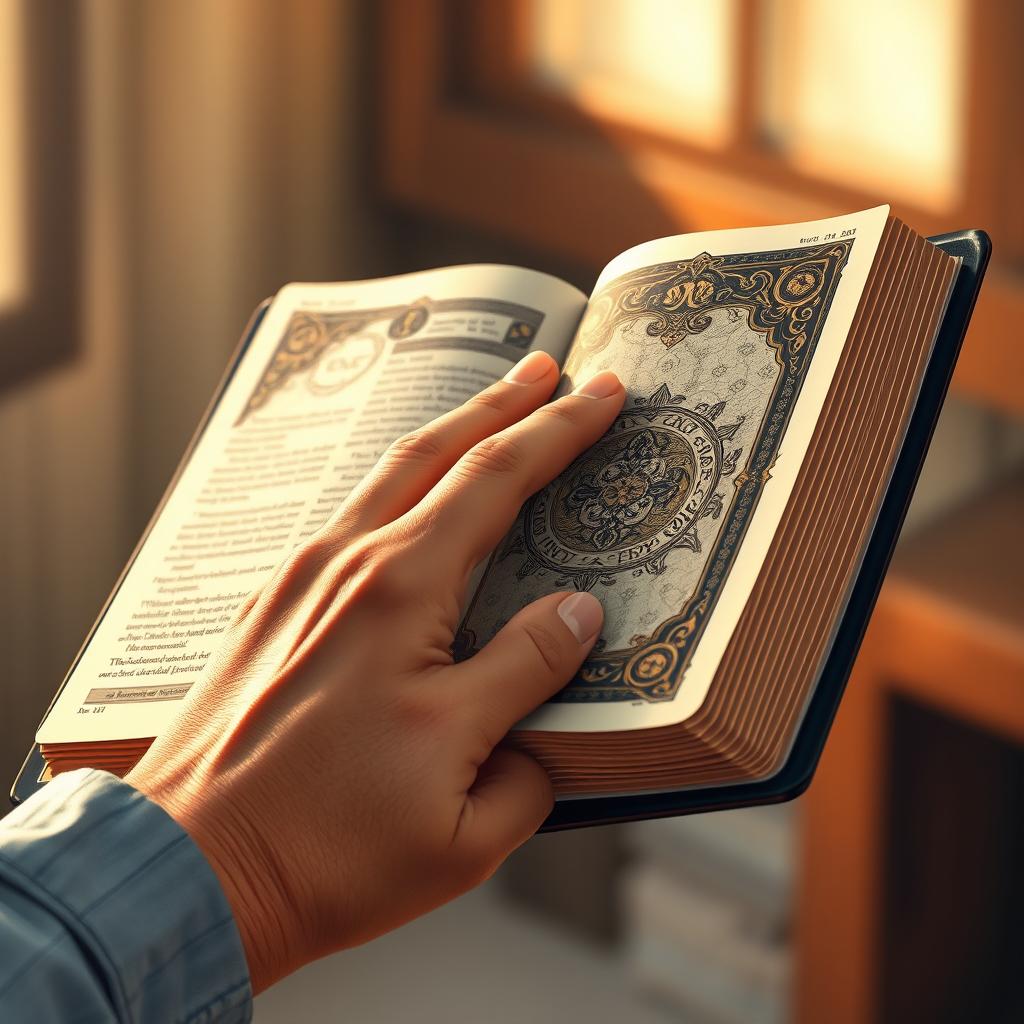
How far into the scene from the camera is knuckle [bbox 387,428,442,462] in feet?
2.52

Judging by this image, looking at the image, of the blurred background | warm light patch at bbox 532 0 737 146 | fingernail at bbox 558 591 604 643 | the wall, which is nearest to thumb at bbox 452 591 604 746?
fingernail at bbox 558 591 604 643

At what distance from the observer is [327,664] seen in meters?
0.68

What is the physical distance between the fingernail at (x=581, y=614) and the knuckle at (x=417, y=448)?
0.11 m

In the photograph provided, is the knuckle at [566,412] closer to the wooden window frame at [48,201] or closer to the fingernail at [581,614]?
the fingernail at [581,614]

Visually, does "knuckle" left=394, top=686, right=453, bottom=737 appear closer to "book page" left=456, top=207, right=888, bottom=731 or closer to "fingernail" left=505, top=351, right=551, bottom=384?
"book page" left=456, top=207, right=888, bottom=731

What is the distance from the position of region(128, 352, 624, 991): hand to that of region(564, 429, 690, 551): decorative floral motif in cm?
3

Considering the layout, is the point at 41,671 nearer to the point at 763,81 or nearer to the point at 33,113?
the point at 33,113

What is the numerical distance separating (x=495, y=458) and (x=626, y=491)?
0.23 feet

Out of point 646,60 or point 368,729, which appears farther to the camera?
point 646,60

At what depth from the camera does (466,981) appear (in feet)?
7.11

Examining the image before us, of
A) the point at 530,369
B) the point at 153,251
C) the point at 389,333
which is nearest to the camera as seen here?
the point at 530,369

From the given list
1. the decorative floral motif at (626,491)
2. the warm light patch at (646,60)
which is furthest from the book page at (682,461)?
the warm light patch at (646,60)

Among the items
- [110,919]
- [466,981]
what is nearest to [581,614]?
[110,919]

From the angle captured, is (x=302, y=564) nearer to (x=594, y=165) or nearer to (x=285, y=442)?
(x=285, y=442)
